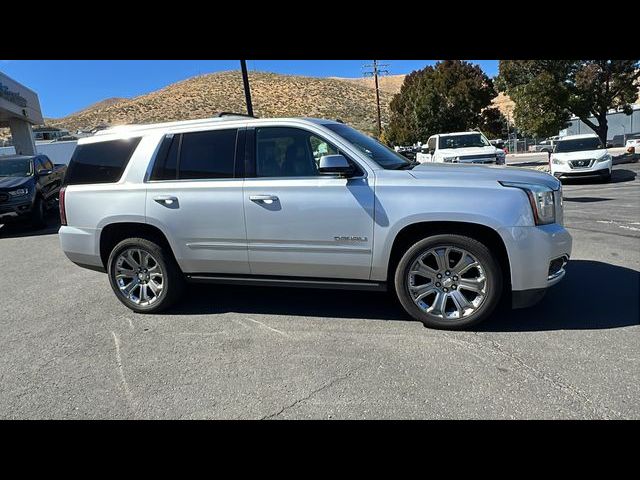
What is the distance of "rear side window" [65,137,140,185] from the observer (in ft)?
15.3

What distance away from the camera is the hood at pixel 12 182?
A: 1001 cm

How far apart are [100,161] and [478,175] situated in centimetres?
386

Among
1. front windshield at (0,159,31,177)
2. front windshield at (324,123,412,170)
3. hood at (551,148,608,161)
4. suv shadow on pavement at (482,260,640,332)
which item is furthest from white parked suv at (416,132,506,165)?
front windshield at (0,159,31,177)

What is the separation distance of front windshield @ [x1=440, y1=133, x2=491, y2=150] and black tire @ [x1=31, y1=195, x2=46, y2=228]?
11.5 meters

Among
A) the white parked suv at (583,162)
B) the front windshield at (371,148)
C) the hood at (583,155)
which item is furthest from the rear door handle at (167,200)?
the hood at (583,155)

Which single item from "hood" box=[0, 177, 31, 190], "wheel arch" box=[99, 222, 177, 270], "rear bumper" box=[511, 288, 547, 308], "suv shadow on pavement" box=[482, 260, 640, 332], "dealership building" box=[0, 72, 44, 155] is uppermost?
"dealership building" box=[0, 72, 44, 155]

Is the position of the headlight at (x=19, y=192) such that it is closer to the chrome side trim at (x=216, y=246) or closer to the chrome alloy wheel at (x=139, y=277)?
the chrome alloy wheel at (x=139, y=277)

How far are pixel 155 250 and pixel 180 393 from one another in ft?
6.04

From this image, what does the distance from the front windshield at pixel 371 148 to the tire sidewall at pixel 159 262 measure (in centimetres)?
214

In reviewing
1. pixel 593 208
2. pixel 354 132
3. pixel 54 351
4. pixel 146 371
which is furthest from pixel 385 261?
pixel 593 208

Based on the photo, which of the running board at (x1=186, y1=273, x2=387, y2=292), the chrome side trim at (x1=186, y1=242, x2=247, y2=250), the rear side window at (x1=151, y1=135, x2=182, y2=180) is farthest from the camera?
the rear side window at (x1=151, y1=135, x2=182, y2=180)

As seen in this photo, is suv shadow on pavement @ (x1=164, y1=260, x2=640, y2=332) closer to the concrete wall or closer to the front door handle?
the front door handle

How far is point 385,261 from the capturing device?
3.89 meters
